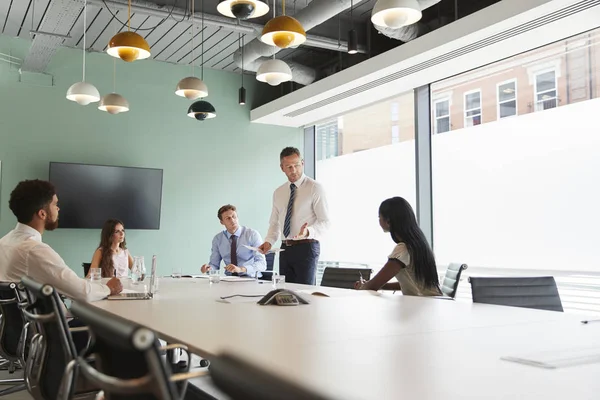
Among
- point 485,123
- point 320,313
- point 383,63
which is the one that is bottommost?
point 320,313

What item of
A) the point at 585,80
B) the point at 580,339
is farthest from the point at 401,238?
the point at 585,80

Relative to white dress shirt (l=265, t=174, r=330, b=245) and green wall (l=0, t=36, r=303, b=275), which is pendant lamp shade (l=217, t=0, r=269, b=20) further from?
Answer: green wall (l=0, t=36, r=303, b=275)

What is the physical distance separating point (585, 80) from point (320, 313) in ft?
13.3

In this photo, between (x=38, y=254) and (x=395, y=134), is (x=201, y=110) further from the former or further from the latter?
(x=38, y=254)

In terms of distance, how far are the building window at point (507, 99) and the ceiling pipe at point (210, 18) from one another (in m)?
1.83

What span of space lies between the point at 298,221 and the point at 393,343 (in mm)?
3170

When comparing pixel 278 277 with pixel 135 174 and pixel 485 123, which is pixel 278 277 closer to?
pixel 485 123

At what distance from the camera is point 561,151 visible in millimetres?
5355

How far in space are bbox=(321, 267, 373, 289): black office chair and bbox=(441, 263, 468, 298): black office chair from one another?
559 mm

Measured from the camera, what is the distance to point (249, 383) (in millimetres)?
724

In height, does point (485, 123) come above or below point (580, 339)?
above

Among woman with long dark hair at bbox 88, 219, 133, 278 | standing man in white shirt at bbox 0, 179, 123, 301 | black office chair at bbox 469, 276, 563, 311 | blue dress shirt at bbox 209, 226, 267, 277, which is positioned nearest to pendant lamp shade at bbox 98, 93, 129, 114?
woman with long dark hair at bbox 88, 219, 133, 278

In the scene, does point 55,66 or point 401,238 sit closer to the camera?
point 401,238

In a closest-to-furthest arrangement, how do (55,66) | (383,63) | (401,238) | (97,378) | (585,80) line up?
(97,378) < (401,238) < (585,80) < (383,63) < (55,66)
